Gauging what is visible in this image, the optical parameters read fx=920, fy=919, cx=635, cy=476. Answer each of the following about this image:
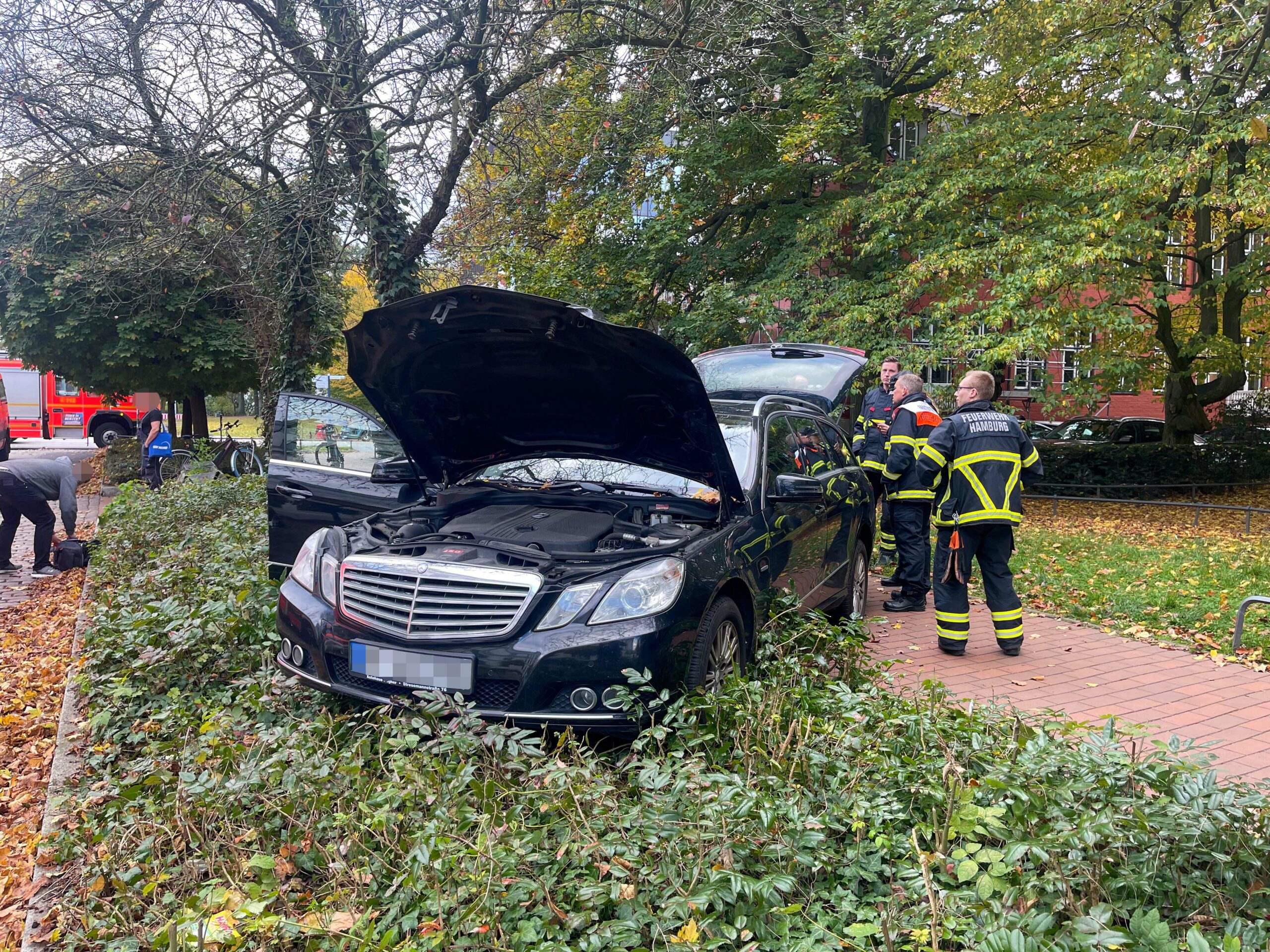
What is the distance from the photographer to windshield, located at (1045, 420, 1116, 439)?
2066 centimetres

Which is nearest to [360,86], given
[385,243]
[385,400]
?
[385,243]

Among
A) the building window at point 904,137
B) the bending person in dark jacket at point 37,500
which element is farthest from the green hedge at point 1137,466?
the bending person in dark jacket at point 37,500

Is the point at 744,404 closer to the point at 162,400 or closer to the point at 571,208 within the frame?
the point at 571,208

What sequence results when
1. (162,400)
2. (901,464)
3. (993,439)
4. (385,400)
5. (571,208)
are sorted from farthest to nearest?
1. (162,400)
2. (571,208)
3. (901,464)
4. (993,439)
5. (385,400)

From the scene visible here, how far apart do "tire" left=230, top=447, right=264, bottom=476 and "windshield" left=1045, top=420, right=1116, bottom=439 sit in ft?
53.8

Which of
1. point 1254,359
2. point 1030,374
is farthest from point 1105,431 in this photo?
point 1030,374

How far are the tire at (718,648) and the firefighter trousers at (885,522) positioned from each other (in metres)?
3.40

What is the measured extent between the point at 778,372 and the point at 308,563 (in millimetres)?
5034

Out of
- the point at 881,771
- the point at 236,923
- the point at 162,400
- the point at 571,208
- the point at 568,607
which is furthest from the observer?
the point at 162,400

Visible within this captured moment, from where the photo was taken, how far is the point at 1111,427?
2091cm

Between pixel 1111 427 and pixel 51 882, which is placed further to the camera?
pixel 1111 427

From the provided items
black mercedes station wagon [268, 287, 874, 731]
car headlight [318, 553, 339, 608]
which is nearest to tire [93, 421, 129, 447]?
black mercedes station wagon [268, 287, 874, 731]

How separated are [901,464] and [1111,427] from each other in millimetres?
16263

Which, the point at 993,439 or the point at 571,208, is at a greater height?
the point at 571,208
